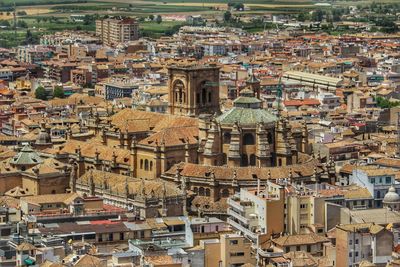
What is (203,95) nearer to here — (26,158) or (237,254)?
(26,158)

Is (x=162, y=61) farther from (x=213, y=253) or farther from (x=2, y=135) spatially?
(x=213, y=253)

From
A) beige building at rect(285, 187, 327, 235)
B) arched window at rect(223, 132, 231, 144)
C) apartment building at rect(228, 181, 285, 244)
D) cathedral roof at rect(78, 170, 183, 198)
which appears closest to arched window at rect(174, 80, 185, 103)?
arched window at rect(223, 132, 231, 144)

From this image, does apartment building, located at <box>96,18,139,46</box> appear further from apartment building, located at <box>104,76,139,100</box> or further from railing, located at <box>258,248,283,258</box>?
railing, located at <box>258,248,283,258</box>

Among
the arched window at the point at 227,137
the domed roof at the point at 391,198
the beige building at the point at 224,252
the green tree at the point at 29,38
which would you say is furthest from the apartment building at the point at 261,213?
the green tree at the point at 29,38

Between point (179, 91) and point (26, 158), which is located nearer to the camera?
point (26, 158)

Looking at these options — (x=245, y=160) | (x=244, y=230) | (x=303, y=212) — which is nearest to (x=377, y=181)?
(x=303, y=212)
